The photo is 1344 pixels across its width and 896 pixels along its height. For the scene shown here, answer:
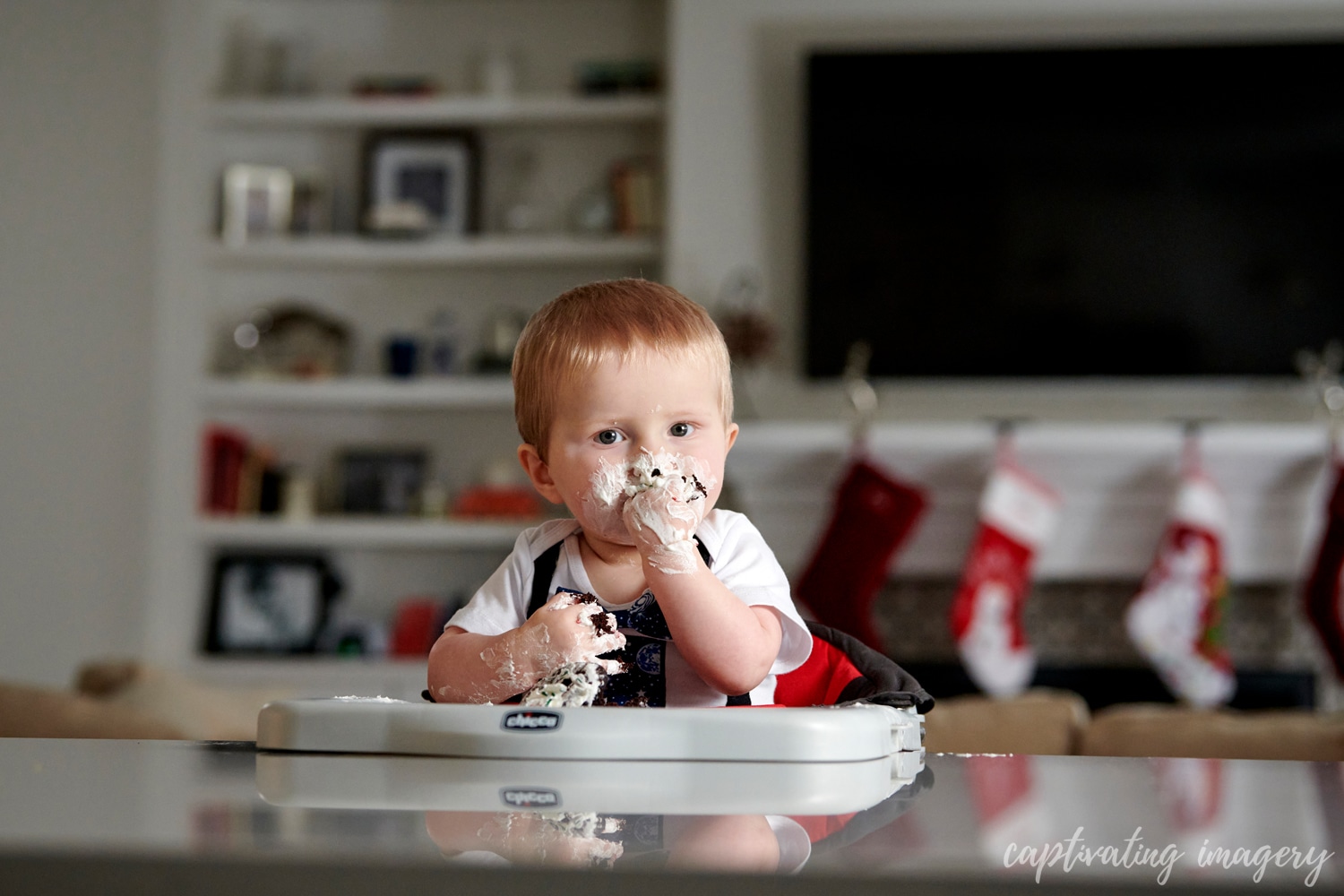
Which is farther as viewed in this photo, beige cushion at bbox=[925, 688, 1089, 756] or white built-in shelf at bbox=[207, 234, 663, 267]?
white built-in shelf at bbox=[207, 234, 663, 267]

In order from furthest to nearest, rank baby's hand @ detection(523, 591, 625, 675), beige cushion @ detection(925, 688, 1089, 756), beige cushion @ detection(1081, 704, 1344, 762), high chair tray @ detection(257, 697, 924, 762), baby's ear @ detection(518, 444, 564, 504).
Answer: beige cushion @ detection(925, 688, 1089, 756) → beige cushion @ detection(1081, 704, 1344, 762) → baby's ear @ detection(518, 444, 564, 504) → baby's hand @ detection(523, 591, 625, 675) → high chair tray @ detection(257, 697, 924, 762)

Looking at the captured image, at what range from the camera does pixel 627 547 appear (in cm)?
64

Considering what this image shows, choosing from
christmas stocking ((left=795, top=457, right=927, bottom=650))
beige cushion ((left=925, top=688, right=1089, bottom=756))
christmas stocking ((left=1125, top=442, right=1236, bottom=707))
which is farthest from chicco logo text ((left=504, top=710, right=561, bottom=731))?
christmas stocking ((left=1125, top=442, right=1236, bottom=707))

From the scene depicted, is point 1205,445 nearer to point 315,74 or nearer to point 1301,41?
point 1301,41

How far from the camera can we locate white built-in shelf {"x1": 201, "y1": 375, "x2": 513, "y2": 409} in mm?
3516

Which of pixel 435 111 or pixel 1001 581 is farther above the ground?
pixel 435 111

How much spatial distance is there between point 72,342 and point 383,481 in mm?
955

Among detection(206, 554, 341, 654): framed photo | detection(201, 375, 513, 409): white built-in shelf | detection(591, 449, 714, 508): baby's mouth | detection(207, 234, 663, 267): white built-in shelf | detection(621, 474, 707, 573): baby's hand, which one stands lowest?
detection(206, 554, 341, 654): framed photo

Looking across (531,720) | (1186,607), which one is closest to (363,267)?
(1186,607)

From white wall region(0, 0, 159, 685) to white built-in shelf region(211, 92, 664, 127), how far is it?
0.29m

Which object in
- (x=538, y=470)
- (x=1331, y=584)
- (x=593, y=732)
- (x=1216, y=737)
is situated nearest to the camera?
(x=593, y=732)

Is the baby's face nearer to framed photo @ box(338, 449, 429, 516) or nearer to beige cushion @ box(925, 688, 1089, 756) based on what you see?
beige cushion @ box(925, 688, 1089, 756)

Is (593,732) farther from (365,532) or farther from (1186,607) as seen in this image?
(365,532)

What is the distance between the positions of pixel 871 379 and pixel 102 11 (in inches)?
95.4
